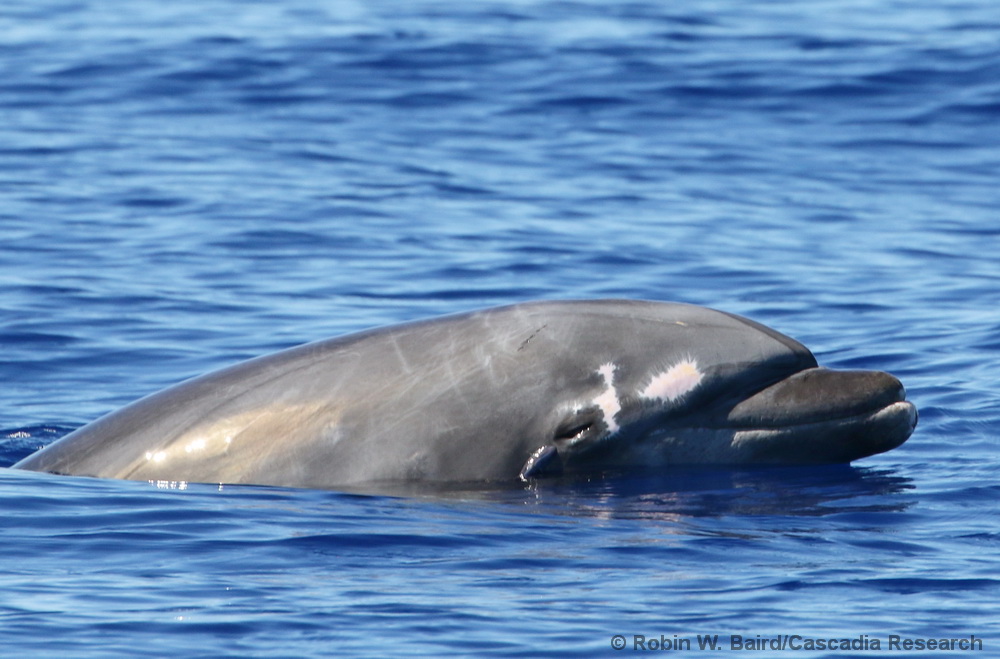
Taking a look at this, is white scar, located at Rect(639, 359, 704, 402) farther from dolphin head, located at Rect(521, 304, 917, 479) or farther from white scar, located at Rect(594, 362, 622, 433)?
white scar, located at Rect(594, 362, 622, 433)

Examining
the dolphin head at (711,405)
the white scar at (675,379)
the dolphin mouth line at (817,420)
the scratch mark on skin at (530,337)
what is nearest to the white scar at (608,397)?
the dolphin head at (711,405)

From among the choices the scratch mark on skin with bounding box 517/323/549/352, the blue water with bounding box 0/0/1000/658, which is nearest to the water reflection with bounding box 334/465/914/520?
the blue water with bounding box 0/0/1000/658

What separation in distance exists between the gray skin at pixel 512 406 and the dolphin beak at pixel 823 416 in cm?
1

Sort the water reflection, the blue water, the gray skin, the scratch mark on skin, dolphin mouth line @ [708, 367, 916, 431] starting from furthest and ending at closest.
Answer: dolphin mouth line @ [708, 367, 916, 431] → the scratch mark on skin → the gray skin → the water reflection → the blue water

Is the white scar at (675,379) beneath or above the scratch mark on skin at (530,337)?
beneath

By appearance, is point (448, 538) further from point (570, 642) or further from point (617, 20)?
point (617, 20)

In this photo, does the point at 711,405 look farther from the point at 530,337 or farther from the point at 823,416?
the point at 530,337

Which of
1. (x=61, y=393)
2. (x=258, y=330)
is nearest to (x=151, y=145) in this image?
(x=258, y=330)

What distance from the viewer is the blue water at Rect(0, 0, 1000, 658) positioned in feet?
30.1

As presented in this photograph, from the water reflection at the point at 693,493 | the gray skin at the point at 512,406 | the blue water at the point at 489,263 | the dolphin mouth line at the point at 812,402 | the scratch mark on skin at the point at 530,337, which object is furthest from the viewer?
the dolphin mouth line at the point at 812,402

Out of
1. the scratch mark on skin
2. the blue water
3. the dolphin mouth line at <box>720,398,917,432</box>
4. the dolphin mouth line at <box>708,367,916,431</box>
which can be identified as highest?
the scratch mark on skin

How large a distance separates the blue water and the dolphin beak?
0.26 m

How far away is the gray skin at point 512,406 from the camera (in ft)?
36.2

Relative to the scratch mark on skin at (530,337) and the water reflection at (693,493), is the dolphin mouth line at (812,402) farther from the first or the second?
the scratch mark on skin at (530,337)
